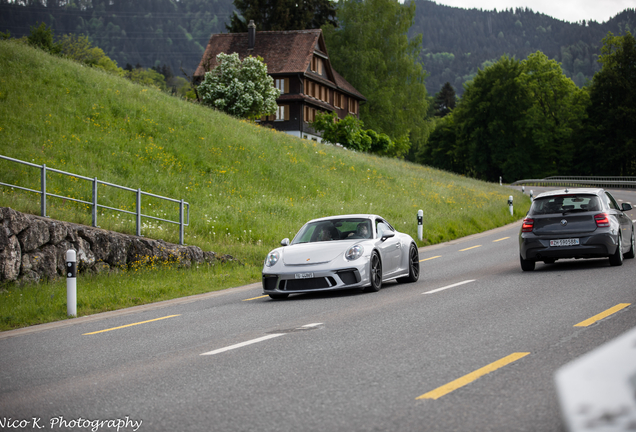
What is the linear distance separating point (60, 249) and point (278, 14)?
197ft

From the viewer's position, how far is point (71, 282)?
35.9 ft

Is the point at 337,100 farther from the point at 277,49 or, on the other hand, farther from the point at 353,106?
the point at 277,49

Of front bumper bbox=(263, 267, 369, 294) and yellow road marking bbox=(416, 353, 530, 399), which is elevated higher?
front bumper bbox=(263, 267, 369, 294)

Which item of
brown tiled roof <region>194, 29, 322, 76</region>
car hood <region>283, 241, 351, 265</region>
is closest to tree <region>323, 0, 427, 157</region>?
brown tiled roof <region>194, 29, 322, 76</region>

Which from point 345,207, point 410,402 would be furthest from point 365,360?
point 345,207

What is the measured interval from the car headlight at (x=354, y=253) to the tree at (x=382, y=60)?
184ft

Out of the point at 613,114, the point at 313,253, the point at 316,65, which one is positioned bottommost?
the point at 313,253

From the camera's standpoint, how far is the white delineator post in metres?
11.0

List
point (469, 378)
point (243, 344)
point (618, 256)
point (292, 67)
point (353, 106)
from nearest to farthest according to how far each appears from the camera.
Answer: point (469, 378), point (243, 344), point (618, 256), point (292, 67), point (353, 106)

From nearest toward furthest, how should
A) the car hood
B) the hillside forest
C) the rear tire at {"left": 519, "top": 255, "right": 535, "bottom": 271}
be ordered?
the car hood → the rear tire at {"left": 519, "top": 255, "right": 535, "bottom": 271} → the hillside forest

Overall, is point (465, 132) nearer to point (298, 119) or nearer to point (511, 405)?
point (298, 119)

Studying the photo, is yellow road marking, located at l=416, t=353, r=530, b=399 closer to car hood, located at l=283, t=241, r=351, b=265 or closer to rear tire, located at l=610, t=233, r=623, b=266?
car hood, located at l=283, t=241, r=351, b=265

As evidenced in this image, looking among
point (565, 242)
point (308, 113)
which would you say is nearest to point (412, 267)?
point (565, 242)

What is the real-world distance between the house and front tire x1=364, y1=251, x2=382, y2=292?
4947 centimetres
